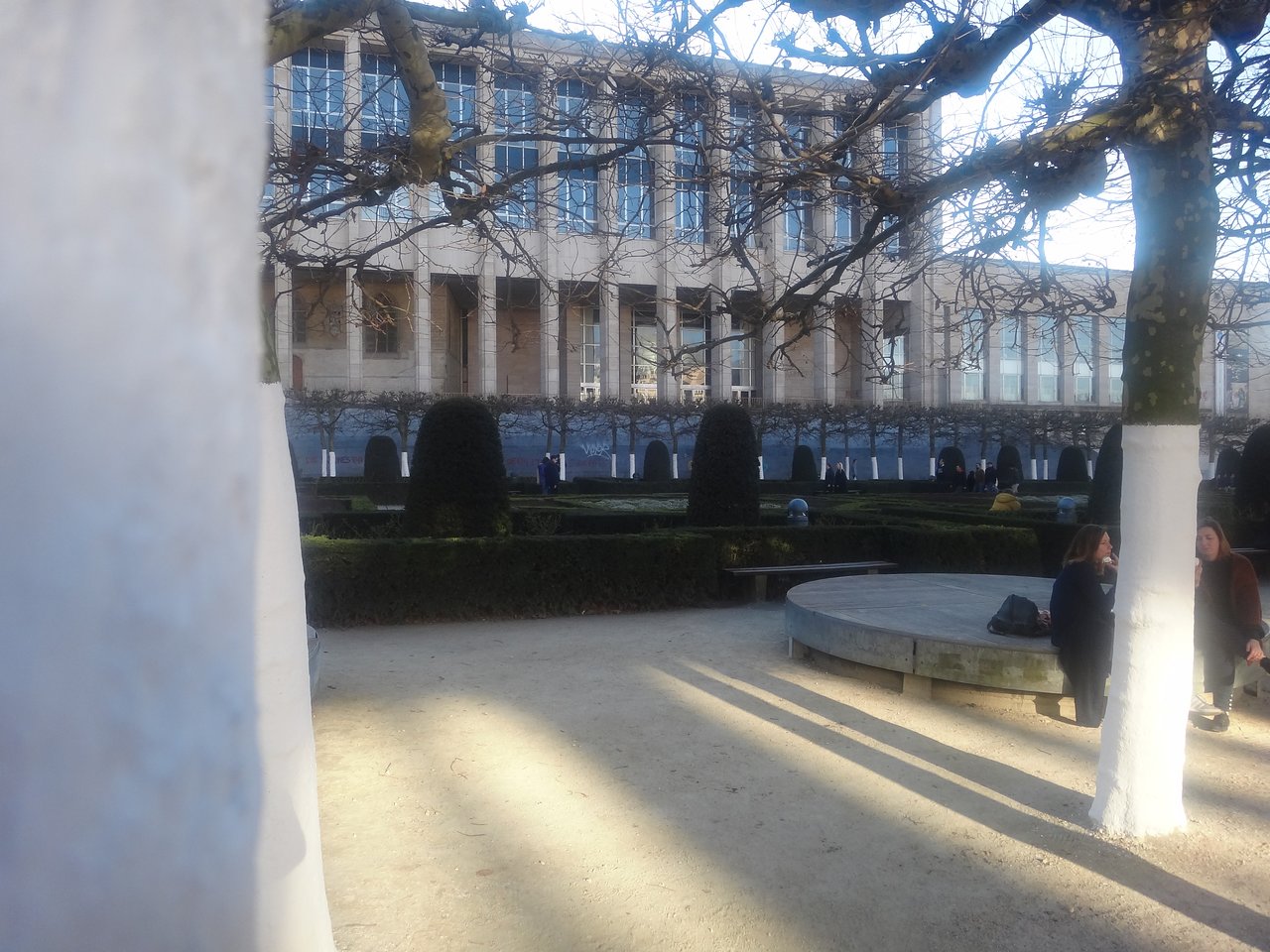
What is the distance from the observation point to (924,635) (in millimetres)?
5867

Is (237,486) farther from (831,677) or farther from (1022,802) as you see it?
(831,677)

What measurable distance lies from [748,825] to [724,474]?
8274 mm

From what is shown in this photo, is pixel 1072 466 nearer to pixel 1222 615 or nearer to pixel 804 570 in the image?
pixel 804 570

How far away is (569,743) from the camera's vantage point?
483 centimetres

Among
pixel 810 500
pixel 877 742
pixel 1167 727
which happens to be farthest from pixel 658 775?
pixel 810 500

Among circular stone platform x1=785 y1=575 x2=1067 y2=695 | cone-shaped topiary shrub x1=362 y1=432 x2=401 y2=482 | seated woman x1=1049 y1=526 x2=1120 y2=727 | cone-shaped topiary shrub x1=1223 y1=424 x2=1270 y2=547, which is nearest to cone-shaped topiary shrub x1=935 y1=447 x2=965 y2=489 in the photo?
cone-shaped topiary shrub x1=1223 y1=424 x2=1270 y2=547

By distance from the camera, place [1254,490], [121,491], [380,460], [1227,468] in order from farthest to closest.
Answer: [1227,468] → [380,460] → [1254,490] → [121,491]

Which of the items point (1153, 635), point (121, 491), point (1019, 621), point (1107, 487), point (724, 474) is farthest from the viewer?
point (1107, 487)

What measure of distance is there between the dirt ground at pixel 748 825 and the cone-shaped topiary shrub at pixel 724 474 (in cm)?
566

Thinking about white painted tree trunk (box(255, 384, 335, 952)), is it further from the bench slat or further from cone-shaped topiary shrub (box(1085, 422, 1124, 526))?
cone-shaped topiary shrub (box(1085, 422, 1124, 526))

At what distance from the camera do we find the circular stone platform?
553 centimetres

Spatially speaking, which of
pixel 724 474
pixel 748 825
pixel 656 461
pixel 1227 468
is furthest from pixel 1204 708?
pixel 1227 468

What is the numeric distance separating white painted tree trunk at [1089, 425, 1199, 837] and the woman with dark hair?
197cm

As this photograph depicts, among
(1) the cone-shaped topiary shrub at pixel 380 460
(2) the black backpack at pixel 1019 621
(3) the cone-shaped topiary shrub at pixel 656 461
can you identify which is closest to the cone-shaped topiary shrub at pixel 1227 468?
(3) the cone-shaped topiary shrub at pixel 656 461
